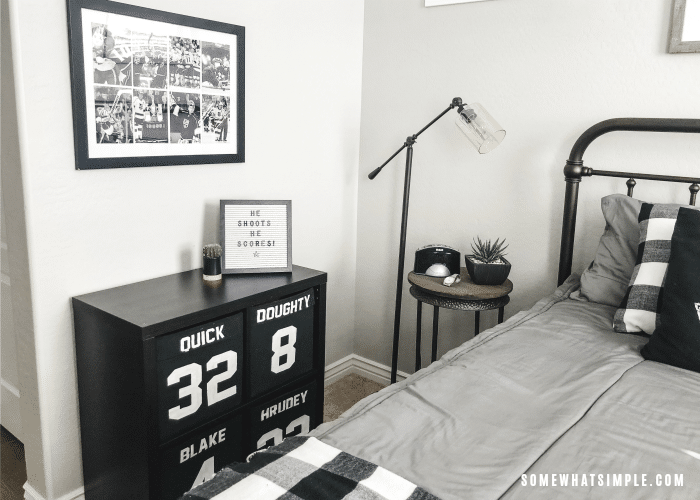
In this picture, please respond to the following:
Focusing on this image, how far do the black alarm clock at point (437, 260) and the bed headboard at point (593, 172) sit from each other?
0.39 m

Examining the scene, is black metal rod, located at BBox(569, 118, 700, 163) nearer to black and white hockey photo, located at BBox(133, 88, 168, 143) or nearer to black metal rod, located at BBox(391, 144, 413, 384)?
black metal rod, located at BBox(391, 144, 413, 384)

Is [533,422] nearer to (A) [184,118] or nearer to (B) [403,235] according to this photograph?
(B) [403,235]

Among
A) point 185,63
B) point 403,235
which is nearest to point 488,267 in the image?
point 403,235

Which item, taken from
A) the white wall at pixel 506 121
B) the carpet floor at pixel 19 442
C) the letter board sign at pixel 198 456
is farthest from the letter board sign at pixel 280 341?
the white wall at pixel 506 121

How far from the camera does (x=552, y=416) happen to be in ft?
3.59

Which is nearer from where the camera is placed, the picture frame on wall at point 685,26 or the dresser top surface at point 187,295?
the dresser top surface at point 187,295

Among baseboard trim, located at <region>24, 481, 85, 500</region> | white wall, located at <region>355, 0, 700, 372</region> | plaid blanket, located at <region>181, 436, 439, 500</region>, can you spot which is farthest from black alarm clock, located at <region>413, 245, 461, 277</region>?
baseboard trim, located at <region>24, 481, 85, 500</region>

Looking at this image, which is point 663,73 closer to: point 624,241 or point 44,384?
point 624,241

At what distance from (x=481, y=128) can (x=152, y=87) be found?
1110 mm

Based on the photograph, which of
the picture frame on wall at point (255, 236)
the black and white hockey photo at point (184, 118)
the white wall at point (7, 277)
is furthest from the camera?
the picture frame on wall at point (255, 236)

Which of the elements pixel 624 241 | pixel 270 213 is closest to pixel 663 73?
pixel 624 241

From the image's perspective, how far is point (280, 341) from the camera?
6.14 feet

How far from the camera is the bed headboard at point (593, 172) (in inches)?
68.1

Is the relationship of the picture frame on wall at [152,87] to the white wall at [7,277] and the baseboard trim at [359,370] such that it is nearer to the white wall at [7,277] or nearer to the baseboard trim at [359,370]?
the white wall at [7,277]
